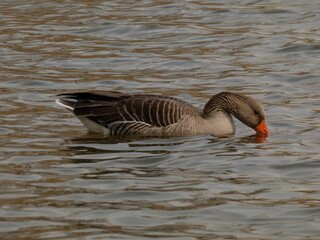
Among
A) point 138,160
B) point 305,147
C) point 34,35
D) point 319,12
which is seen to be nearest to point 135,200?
point 138,160

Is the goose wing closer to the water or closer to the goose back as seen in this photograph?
the goose back

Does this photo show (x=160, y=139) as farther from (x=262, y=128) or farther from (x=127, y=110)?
(x=262, y=128)

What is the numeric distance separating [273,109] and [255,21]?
6873mm

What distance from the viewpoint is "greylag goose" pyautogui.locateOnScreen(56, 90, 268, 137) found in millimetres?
12570

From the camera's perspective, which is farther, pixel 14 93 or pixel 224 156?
pixel 14 93

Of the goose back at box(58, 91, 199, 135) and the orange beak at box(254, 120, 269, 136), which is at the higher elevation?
the goose back at box(58, 91, 199, 135)

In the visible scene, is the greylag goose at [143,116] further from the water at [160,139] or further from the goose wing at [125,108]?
the water at [160,139]

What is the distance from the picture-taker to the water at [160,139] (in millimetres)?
8648

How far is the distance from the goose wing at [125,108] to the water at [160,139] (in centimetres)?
33

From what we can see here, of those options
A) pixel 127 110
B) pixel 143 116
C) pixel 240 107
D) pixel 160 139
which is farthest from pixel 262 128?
pixel 127 110

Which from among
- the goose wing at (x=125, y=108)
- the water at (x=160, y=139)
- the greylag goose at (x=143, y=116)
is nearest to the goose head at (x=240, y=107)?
the greylag goose at (x=143, y=116)

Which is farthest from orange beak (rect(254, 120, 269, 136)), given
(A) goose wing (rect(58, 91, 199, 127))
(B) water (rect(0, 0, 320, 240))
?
(A) goose wing (rect(58, 91, 199, 127))

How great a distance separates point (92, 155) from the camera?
11.4 m

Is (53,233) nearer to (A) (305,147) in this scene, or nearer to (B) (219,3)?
(A) (305,147)
